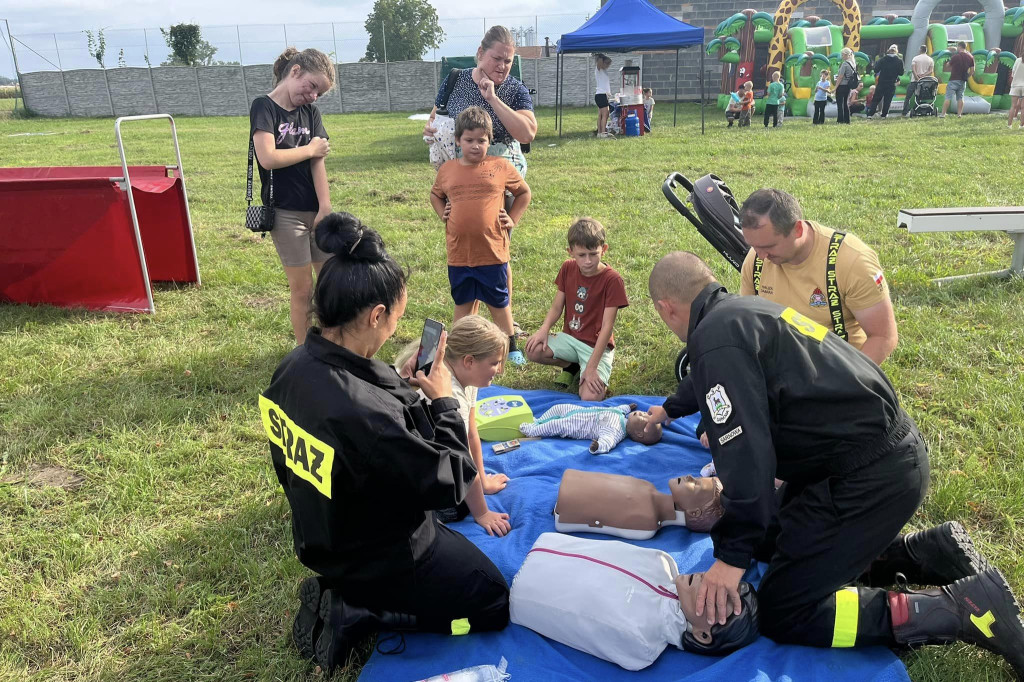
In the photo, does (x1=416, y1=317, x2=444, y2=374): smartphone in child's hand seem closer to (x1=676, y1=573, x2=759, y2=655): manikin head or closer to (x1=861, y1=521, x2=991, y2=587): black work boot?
(x1=676, y1=573, x2=759, y2=655): manikin head

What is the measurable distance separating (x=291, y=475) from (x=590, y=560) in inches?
43.8

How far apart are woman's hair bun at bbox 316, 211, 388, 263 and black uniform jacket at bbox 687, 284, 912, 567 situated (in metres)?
1.04

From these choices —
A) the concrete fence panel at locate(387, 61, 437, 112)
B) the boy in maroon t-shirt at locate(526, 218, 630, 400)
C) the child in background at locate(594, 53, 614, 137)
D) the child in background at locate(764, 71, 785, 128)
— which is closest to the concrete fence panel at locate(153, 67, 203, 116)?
the concrete fence panel at locate(387, 61, 437, 112)

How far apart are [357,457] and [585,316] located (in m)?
2.74

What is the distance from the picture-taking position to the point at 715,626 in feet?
7.77

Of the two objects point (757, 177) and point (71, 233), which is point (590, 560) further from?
point (757, 177)

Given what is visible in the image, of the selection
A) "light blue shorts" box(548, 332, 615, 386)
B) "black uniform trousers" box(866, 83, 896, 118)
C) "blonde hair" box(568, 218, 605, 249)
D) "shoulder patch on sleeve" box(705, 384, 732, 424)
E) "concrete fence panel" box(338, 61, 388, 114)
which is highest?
"concrete fence panel" box(338, 61, 388, 114)

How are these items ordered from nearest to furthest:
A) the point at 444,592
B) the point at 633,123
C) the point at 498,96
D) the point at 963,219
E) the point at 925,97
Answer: the point at 444,592
the point at 498,96
the point at 963,219
the point at 633,123
the point at 925,97

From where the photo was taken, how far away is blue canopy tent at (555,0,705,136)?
15.6 metres

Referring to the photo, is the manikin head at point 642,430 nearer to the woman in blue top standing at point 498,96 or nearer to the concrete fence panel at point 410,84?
the woman in blue top standing at point 498,96

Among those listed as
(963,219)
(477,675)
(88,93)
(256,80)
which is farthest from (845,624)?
(88,93)

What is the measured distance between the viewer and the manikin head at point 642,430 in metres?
3.84

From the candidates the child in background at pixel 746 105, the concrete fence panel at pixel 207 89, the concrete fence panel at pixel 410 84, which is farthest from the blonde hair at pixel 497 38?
the concrete fence panel at pixel 410 84

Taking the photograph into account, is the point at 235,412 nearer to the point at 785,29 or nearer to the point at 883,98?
the point at 883,98
